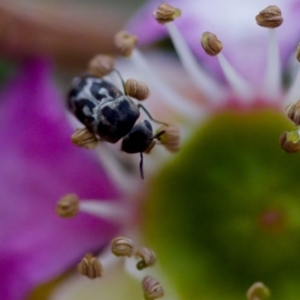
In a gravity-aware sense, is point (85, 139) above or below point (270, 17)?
below

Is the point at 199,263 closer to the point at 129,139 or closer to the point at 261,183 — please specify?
the point at 261,183

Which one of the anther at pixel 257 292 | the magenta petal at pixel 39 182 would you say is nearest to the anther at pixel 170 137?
the magenta petal at pixel 39 182

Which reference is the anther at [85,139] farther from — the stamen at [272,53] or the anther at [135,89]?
the stamen at [272,53]

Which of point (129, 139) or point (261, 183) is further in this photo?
point (261, 183)

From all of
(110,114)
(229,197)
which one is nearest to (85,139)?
(110,114)

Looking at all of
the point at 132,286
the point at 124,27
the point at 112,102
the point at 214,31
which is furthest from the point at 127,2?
the point at 132,286

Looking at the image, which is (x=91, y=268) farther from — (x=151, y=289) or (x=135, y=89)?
(x=135, y=89)

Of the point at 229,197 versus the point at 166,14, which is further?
the point at 229,197
